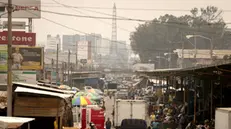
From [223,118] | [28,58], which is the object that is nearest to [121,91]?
[28,58]

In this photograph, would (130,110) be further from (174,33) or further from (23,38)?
(174,33)

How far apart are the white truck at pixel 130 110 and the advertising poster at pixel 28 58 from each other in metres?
18.8

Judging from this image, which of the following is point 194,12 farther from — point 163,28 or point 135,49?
point 135,49

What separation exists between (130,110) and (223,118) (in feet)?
46.1

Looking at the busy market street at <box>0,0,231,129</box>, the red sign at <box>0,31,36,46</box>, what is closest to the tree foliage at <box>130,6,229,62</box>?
the busy market street at <box>0,0,231,129</box>

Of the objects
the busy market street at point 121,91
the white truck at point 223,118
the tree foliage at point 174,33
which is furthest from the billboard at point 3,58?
the tree foliage at point 174,33

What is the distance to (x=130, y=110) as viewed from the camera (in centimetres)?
2802

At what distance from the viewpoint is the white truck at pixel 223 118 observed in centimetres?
1368

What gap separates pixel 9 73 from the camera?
15844mm

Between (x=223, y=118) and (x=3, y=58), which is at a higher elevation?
(x=3, y=58)

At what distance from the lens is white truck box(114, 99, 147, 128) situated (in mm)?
27734

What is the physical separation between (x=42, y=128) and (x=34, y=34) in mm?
29454

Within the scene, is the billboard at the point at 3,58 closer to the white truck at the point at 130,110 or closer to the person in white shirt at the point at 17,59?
the person in white shirt at the point at 17,59

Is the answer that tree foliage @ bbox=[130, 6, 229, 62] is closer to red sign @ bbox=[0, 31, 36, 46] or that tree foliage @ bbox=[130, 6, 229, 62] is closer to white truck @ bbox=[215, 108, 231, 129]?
red sign @ bbox=[0, 31, 36, 46]
